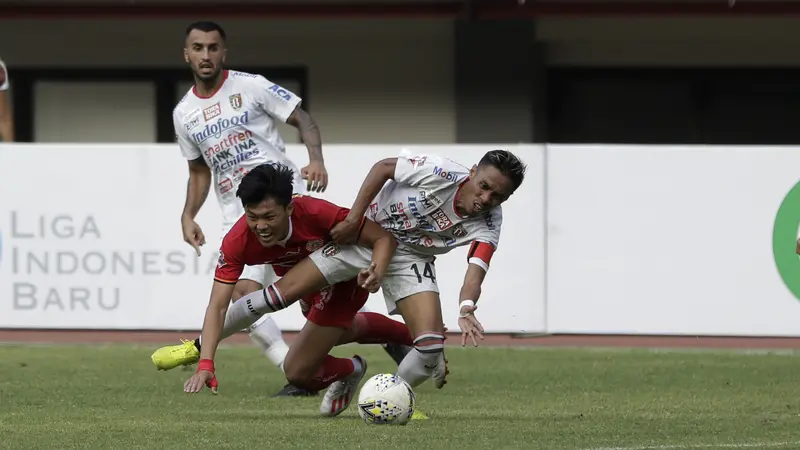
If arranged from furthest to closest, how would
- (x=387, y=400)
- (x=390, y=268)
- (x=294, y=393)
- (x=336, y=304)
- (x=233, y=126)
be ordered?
(x=233, y=126) → (x=294, y=393) → (x=336, y=304) → (x=390, y=268) → (x=387, y=400)

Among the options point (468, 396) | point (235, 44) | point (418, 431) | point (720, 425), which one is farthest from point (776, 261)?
point (235, 44)

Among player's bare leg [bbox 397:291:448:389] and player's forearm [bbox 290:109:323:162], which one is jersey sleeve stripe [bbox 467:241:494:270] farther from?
player's forearm [bbox 290:109:323:162]

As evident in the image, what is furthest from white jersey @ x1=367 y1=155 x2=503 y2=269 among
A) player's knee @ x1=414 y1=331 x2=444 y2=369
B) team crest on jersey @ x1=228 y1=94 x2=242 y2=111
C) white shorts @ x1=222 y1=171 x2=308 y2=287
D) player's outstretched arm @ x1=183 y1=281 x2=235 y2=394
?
team crest on jersey @ x1=228 y1=94 x2=242 y2=111

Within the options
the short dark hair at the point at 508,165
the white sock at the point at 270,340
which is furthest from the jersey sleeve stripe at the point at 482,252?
the white sock at the point at 270,340

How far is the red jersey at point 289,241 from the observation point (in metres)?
7.53

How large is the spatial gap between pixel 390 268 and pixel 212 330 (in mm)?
1223

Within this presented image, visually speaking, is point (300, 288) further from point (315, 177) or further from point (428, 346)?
point (315, 177)

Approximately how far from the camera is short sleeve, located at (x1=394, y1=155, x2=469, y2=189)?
7.93 meters

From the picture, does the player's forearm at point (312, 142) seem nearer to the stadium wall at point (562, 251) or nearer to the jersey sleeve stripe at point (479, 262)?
the jersey sleeve stripe at point (479, 262)

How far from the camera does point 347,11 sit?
1750 cm

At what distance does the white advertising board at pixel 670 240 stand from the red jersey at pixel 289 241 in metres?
5.03

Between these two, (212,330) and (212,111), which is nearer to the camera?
(212,330)

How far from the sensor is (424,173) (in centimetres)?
793

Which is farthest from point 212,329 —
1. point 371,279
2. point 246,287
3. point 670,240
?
point 670,240
